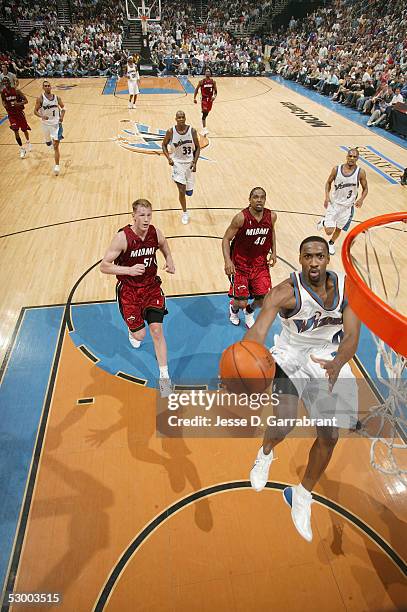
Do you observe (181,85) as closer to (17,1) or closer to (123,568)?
(17,1)

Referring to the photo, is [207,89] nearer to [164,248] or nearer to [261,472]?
[164,248]

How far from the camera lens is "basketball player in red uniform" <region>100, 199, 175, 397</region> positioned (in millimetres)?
3682

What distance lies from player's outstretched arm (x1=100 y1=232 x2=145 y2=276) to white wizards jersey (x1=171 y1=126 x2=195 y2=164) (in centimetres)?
344

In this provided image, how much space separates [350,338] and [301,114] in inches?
555

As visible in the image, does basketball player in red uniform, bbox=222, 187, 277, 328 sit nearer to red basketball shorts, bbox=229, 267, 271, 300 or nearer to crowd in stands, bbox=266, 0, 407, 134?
red basketball shorts, bbox=229, 267, 271, 300

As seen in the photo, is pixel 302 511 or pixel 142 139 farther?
pixel 142 139

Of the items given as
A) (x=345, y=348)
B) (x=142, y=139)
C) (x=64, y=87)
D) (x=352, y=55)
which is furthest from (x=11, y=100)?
(x=352, y=55)

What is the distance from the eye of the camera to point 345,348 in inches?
106

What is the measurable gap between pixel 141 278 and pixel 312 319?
1.72m

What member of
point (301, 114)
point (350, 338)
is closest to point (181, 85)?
point (301, 114)

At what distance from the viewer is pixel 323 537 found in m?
2.91

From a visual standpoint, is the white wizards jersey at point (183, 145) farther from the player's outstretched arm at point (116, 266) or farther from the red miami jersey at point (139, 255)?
the player's outstretched arm at point (116, 266)

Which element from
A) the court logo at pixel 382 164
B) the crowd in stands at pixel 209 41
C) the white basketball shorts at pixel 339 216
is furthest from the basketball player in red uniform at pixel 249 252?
the crowd in stands at pixel 209 41

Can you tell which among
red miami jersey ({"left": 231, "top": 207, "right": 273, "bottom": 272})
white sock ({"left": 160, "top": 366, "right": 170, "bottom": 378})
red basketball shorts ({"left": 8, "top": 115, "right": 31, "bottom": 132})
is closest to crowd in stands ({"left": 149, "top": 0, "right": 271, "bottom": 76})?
red basketball shorts ({"left": 8, "top": 115, "right": 31, "bottom": 132})
